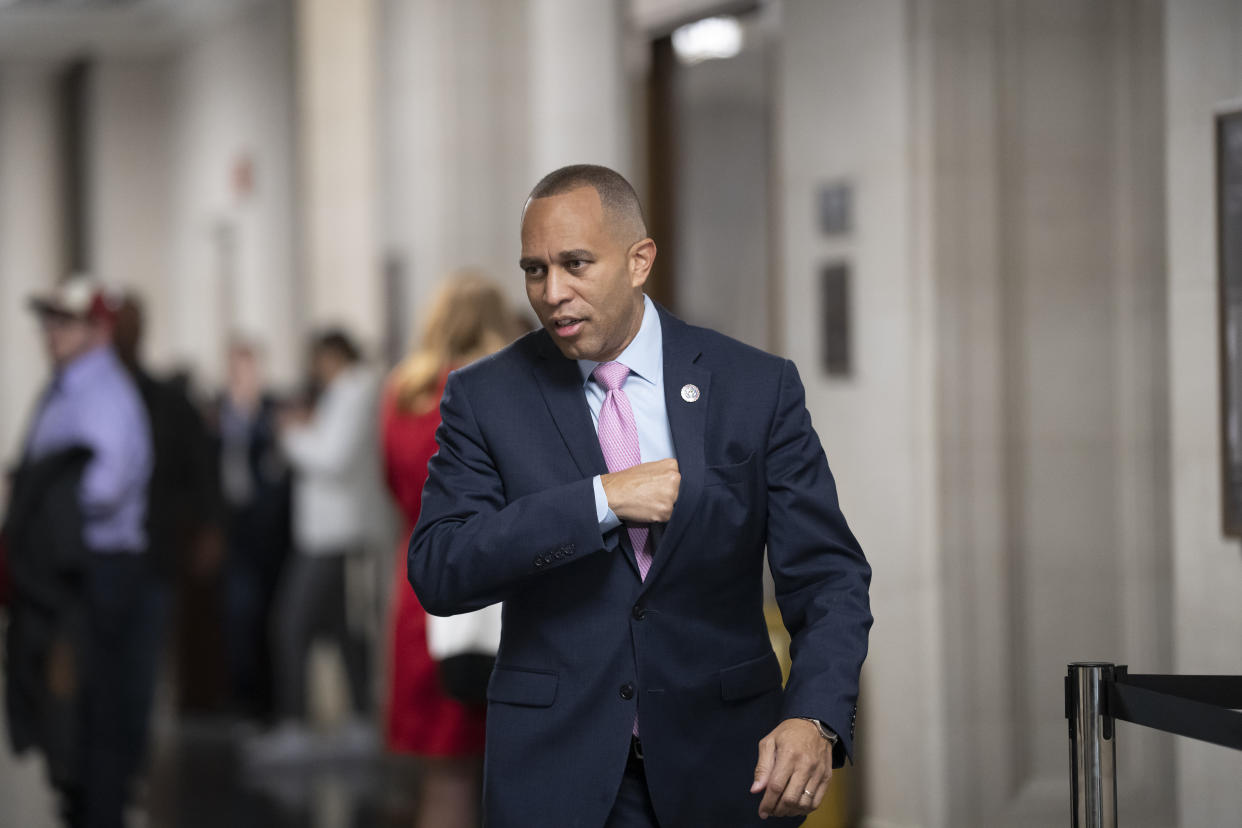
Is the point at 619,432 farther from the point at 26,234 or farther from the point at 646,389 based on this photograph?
the point at 26,234

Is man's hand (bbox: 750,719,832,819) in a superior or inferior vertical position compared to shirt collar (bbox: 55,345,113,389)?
inferior

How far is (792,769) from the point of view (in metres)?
2.16

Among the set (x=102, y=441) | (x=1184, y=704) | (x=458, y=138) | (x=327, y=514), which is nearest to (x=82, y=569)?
(x=102, y=441)

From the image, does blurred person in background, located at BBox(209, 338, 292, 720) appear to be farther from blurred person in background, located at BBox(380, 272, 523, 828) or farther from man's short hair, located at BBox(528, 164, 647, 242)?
man's short hair, located at BBox(528, 164, 647, 242)

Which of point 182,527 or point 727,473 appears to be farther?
point 182,527

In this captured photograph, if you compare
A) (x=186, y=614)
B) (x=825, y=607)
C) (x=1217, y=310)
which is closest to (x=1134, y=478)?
(x=1217, y=310)

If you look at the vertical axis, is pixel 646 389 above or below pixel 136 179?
below

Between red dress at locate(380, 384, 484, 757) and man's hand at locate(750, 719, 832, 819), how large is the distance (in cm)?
315

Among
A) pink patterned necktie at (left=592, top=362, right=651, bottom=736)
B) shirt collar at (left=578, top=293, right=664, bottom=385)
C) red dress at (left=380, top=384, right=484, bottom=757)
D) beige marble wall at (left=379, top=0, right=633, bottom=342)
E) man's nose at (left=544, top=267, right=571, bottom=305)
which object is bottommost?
red dress at (left=380, top=384, right=484, bottom=757)

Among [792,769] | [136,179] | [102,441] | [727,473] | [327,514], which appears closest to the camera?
[792,769]

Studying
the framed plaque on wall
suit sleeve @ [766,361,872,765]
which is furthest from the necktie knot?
the framed plaque on wall

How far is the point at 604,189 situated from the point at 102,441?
374 cm

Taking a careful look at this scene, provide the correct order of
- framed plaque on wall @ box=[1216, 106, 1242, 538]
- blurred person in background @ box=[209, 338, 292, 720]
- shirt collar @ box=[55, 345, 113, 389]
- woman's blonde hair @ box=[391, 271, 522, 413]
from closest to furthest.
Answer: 1. framed plaque on wall @ box=[1216, 106, 1242, 538]
2. woman's blonde hair @ box=[391, 271, 522, 413]
3. shirt collar @ box=[55, 345, 113, 389]
4. blurred person in background @ box=[209, 338, 292, 720]

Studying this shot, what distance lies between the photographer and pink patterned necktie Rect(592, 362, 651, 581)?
2422 mm
